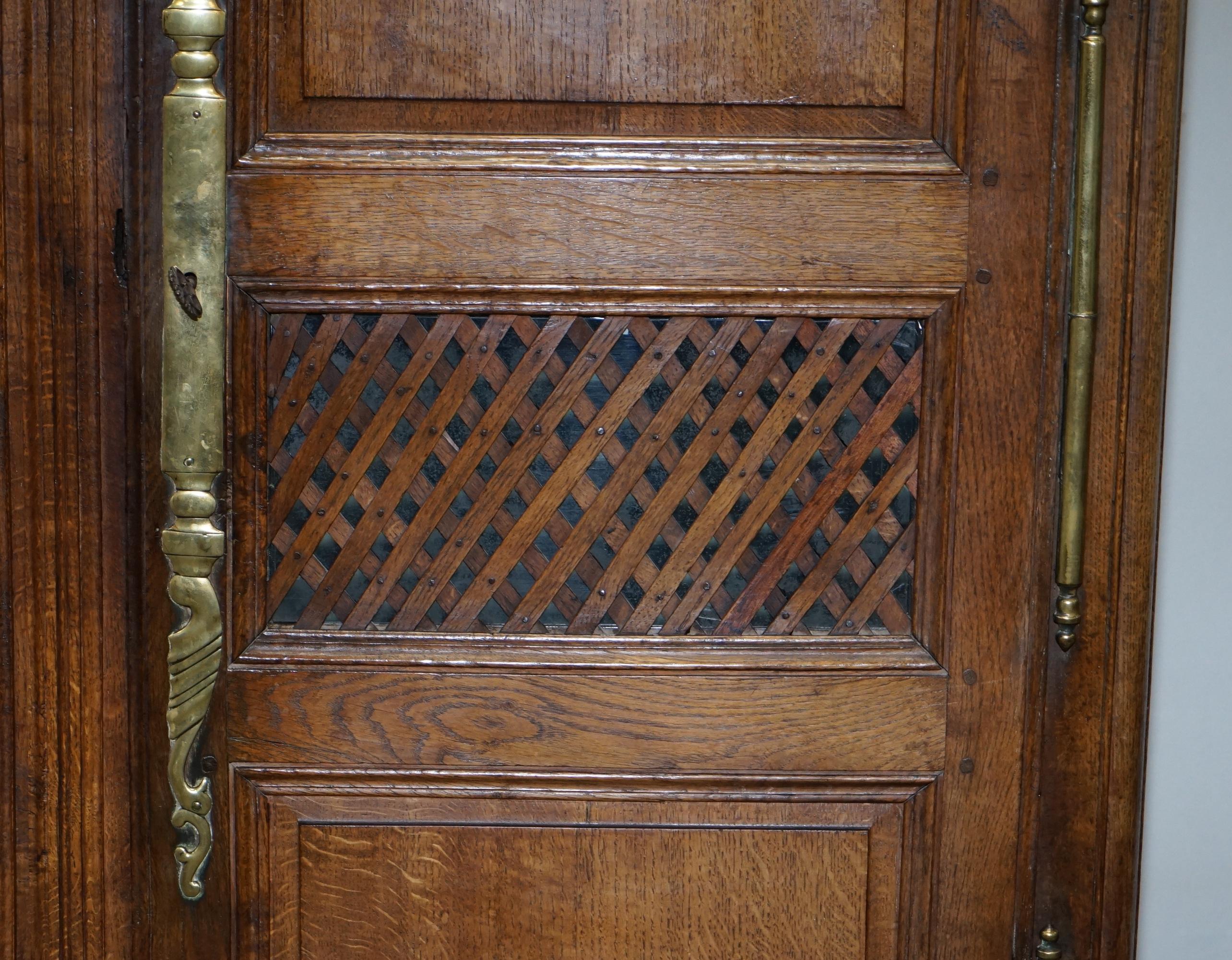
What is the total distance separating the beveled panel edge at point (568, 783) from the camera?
117 centimetres

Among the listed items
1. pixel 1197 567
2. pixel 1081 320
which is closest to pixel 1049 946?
pixel 1197 567

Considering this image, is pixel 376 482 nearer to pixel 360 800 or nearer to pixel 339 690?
pixel 339 690

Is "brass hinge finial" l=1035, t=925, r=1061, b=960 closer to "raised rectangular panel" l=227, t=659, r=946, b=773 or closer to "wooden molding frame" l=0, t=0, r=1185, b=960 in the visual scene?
"wooden molding frame" l=0, t=0, r=1185, b=960

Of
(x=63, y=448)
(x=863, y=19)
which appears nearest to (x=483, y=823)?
(x=63, y=448)

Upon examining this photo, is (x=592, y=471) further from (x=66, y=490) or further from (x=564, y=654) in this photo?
(x=66, y=490)

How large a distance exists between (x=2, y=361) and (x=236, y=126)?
0.31 meters

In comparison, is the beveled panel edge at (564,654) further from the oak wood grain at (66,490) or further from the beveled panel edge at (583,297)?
the beveled panel edge at (583,297)

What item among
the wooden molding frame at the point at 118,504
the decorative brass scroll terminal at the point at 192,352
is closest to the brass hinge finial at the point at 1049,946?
the wooden molding frame at the point at 118,504

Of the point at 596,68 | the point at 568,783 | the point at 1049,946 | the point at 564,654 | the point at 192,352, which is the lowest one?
the point at 1049,946

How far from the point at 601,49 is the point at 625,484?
418 mm

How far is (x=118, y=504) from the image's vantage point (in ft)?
3.73

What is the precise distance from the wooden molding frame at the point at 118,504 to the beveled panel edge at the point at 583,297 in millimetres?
126

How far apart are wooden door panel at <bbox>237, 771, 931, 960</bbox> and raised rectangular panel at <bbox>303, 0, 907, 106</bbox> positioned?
675mm

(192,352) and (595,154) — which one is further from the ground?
(595,154)
